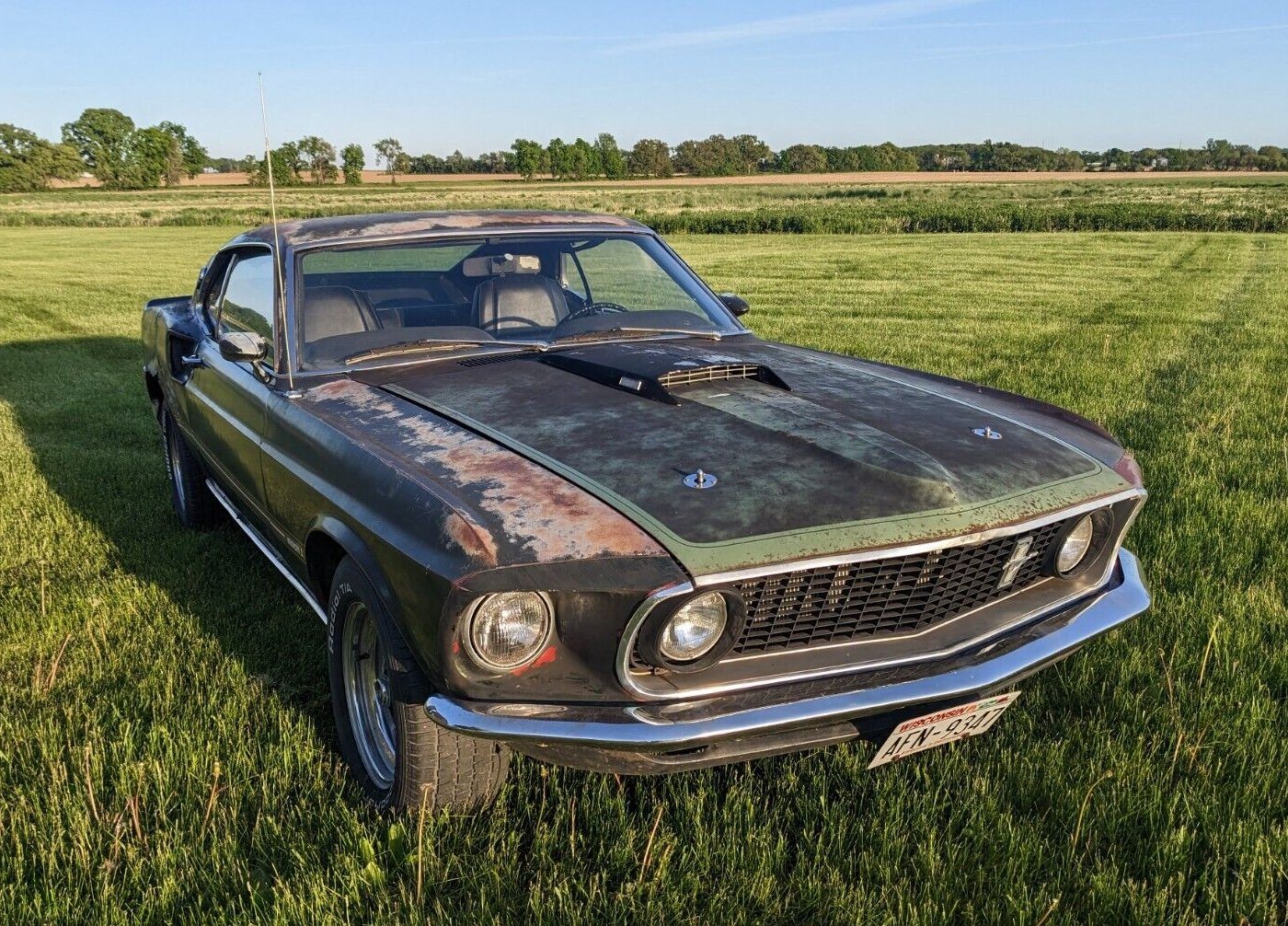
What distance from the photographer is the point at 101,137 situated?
113625 mm

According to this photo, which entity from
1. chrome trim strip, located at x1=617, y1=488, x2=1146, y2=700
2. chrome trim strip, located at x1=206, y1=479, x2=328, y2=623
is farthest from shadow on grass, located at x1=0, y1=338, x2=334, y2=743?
chrome trim strip, located at x1=617, y1=488, x2=1146, y2=700

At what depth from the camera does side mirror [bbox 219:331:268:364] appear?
3205mm

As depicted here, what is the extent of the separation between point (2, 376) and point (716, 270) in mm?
12710

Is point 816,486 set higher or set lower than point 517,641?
higher

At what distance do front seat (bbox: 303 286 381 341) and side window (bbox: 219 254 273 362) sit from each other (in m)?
0.15

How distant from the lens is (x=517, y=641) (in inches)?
79.4

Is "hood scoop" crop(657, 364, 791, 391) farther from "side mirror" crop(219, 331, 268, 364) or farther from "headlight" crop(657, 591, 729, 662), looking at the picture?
"side mirror" crop(219, 331, 268, 364)

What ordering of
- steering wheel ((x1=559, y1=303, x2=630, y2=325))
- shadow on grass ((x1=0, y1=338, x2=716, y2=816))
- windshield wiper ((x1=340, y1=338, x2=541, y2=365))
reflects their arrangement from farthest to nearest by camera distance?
steering wheel ((x1=559, y1=303, x2=630, y2=325)) → windshield wiper ((x1=340, y1=338, x2=541, y2=365)) → shadow on grass ((x1=0, y1=338, x2=716, y2=816))

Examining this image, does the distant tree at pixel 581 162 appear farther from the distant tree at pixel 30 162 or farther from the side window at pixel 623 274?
the side window at pixel 623 274

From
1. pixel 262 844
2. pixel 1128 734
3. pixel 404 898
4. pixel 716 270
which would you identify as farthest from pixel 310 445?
pixel 716 270

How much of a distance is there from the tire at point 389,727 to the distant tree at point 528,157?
4952 inches

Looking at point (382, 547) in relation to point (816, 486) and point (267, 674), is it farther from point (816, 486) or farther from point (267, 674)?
point (267, 674)


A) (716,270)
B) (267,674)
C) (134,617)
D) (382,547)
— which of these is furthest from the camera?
(716,270)

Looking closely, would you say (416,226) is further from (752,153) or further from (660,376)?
(752,153)
